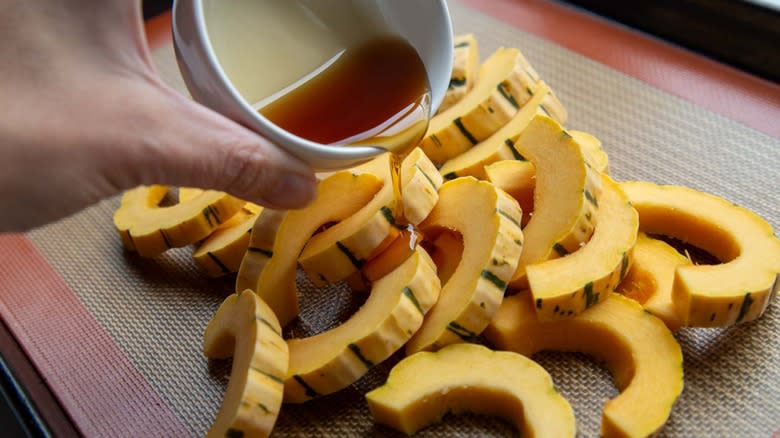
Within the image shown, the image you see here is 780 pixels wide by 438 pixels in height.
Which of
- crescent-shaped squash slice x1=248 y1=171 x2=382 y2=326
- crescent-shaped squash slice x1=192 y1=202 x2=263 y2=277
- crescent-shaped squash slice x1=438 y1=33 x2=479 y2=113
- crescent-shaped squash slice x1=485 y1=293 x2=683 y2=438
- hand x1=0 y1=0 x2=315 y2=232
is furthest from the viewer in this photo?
crescent-shaped squash slice x1=438 y1=33 x2=479 y2=113

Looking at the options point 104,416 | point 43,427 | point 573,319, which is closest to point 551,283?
point 573,319

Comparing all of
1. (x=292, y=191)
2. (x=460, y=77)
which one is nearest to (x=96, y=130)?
(x=292, y=191)

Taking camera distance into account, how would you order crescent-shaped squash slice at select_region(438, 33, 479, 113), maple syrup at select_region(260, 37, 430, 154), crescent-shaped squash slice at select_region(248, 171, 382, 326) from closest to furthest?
maple syrup at select_region(260, 37, 430, 154)
crescent-shaped squash slice at select_region(248, 171, 382, 326)
crescent-shaped squash slice at select_region(438, 33, 479, 113)

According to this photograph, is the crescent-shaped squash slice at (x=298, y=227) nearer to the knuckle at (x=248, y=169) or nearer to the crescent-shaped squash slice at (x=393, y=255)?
the crescent-shaped squash slice at (x=393, y=255)

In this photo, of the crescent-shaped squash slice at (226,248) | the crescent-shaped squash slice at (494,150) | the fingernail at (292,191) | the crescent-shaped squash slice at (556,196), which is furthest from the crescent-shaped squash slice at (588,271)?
the crescent-shaped squash slice at (226,248)

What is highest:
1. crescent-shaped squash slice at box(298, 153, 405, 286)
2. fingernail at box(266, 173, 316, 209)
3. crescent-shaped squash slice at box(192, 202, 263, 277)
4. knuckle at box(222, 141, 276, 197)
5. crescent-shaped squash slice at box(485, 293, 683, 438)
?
knuckle at box(222, 141, 276, 197)

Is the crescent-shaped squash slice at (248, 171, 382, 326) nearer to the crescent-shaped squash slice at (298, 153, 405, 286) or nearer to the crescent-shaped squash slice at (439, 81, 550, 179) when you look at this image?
the crescent-shaped squash slice at (298, 153, 405, 286)

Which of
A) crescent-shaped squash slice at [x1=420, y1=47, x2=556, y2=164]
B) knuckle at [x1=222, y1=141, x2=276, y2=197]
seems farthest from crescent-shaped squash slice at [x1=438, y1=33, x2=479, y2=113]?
knuckle at [x1=222, y1=141, x2=276, y2=197]
